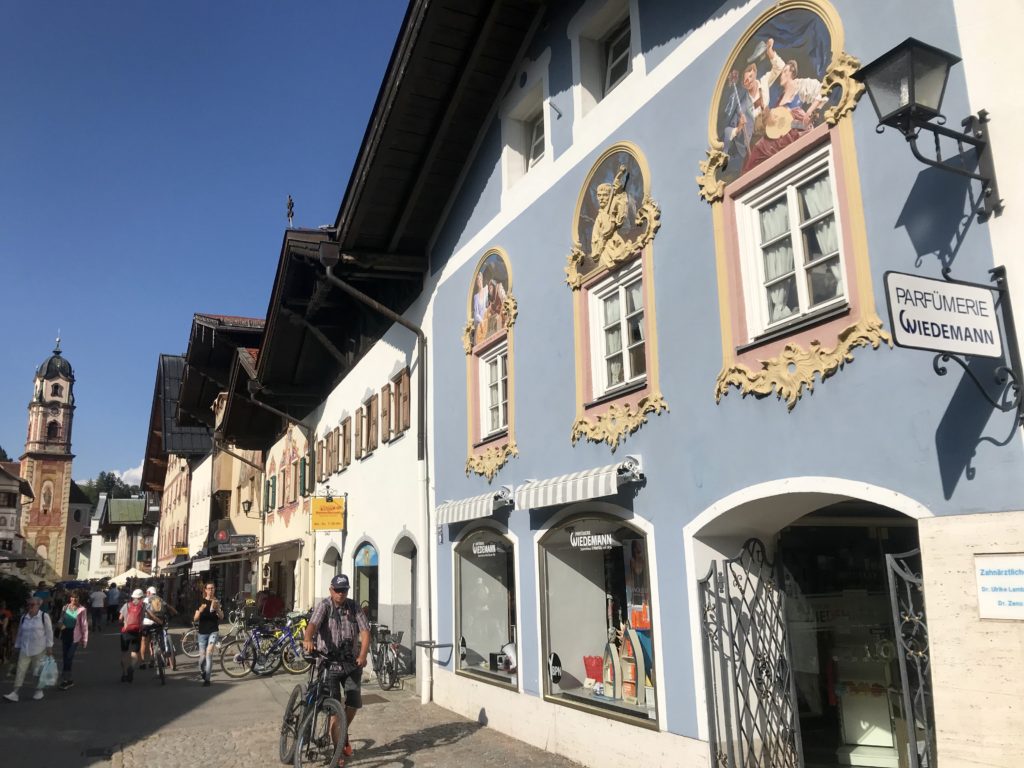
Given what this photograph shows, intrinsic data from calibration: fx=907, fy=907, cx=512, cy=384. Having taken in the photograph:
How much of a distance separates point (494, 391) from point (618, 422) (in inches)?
138

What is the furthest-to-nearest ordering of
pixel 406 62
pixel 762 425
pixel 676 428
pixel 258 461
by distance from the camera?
pixel 258 461, pixel 406 62, pixel 676 428, pixel 762 425

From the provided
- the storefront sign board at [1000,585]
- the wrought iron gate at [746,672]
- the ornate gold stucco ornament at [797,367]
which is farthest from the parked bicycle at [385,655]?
the storefront sign board at [1000,585]

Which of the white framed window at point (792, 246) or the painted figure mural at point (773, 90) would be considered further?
the painted figure mural at point (773, 90)

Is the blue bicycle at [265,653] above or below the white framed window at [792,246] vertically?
below

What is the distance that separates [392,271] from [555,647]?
289 inches

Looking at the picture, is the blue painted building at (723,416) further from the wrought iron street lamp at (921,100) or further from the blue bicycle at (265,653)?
the blue bicycle at (265,653)

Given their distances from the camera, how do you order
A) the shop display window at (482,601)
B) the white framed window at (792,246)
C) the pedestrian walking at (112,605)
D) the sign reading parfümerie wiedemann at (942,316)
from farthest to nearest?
1. the pedestrian walking at (112,605)
2. the shop display window at (482,601)
3. the white framed window at (792,246)
4. the sign reading parfümerie wiedemann at (942,316)

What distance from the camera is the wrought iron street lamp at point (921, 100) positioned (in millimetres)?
4934

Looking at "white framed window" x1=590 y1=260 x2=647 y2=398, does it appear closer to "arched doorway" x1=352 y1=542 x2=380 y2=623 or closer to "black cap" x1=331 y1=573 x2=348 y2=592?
"black cap" x1=331 y1=573 x2=348 y2=592

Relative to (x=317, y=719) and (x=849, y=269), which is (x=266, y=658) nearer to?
(x=317, y=719)

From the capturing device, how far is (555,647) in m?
9.84

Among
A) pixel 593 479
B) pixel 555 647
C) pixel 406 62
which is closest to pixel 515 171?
pixel 406 62

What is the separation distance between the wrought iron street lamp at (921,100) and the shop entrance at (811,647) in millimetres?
3002

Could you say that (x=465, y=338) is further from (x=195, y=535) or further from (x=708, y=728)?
(x=195, y=535)
